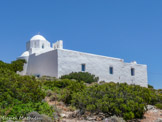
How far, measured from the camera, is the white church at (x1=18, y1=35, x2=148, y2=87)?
2634 cm

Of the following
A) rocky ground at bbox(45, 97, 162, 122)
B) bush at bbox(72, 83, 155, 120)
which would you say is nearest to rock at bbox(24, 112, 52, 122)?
rocky ground at bbox(45, 97, 162, 122)

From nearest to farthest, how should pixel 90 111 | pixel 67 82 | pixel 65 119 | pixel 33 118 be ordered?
pixel 33 118, pixel 65 119, pixel 90 111, pixel 67 82


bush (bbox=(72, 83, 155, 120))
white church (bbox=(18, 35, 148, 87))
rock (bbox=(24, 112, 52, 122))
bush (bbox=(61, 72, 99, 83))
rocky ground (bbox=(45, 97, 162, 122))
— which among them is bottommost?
rocky ground (bbox=(45, 97, 162, 122))

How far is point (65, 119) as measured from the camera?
332 inches

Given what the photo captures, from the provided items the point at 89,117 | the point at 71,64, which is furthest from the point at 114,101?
the point at 71,64

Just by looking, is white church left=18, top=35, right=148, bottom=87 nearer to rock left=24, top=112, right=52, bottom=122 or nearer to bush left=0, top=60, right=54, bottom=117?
bush left=0, top=60, right=54, bottom=117

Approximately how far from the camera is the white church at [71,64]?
26.3 metres

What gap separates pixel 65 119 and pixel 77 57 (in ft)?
63.2

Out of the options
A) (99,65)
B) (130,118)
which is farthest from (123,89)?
(99,65)

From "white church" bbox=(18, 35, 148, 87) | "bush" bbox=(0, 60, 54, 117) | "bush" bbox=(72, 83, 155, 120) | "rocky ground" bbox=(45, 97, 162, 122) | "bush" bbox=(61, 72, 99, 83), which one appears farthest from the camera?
"white church" bbox=(18, 35, 148, 87)

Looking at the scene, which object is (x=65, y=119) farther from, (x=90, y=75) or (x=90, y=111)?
(x=90, y=75)

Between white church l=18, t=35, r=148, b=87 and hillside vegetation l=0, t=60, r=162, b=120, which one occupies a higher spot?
white church l=18, t=35, r=148, b=87

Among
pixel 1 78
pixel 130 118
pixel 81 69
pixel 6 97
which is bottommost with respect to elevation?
pixel 130 118

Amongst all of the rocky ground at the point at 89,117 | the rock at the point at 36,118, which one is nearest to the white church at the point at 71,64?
the rocky ground at the point at 89,117
